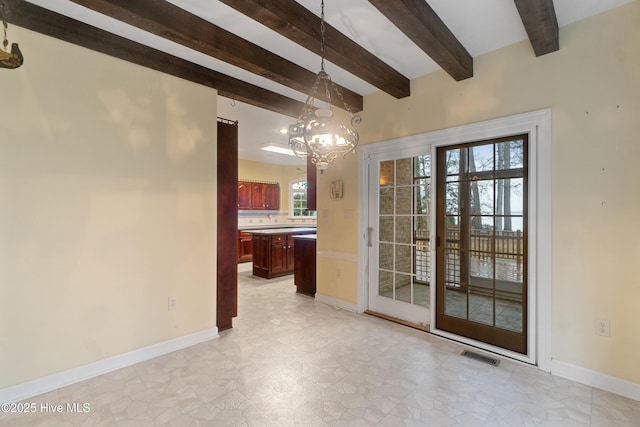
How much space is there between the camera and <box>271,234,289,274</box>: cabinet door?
5.54 metres

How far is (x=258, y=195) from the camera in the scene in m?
7.75

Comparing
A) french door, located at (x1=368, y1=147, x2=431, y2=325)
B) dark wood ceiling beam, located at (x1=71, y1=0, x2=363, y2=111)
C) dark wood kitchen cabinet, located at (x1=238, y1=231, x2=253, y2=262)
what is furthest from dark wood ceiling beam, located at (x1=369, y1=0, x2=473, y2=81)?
dark wood kitchen cabinet, located at (x1=238, y1=231, x2=253, y2=262)

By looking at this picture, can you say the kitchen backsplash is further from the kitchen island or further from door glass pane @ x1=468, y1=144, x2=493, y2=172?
door glass pane @ x1=468, y1=144, x2=493, y2=172

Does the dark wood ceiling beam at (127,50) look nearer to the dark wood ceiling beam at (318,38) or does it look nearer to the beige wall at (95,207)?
the beige wall at (95,207)

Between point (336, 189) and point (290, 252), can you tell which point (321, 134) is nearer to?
point (336, 189)

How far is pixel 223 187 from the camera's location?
10.6ft

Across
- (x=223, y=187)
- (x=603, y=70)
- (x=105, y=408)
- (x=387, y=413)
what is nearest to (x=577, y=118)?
(x=603, y=70)

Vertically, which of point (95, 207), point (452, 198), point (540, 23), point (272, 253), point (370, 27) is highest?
point (370, 27)

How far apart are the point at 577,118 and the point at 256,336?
3.37 meters

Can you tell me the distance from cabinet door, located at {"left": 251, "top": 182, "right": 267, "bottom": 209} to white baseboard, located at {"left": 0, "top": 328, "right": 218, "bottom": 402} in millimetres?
4936

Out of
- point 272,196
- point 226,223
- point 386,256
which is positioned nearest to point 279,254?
point 226,223

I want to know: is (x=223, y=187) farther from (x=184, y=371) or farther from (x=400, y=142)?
(x=400, y=142)

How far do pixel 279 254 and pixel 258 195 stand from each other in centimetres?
257

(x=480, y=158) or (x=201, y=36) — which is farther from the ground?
(x=201, y=36)
